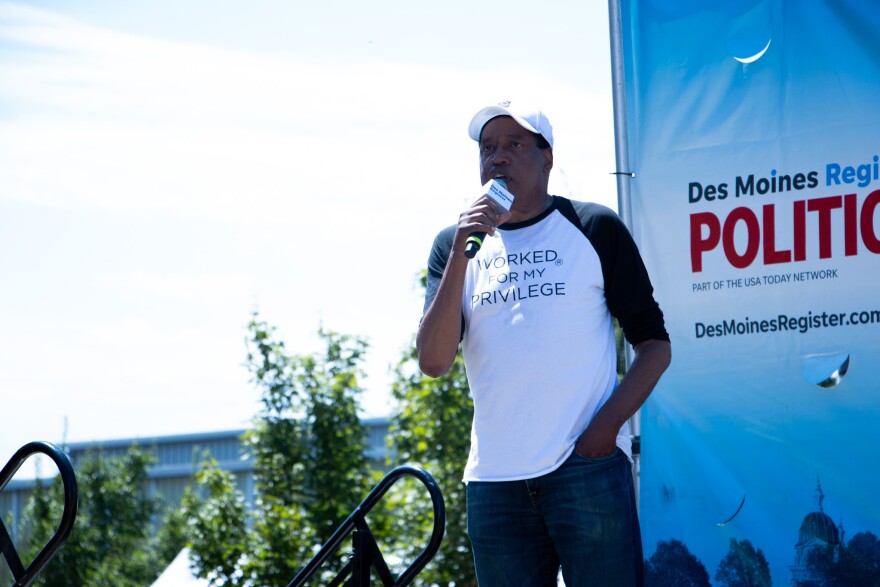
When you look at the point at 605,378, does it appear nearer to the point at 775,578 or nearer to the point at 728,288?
the point at 728,288

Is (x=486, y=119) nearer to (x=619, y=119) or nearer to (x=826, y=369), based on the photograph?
(x=619, y=119)

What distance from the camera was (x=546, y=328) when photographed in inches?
110

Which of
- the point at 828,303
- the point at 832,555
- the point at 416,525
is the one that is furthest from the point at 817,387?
the point at 416,525

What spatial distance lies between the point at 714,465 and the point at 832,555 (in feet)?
1.56

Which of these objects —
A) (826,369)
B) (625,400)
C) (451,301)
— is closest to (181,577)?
(826,369)

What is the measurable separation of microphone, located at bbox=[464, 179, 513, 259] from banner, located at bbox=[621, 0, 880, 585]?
109cm

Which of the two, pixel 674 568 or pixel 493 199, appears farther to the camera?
pixel 674 568

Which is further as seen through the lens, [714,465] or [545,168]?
[714,465]

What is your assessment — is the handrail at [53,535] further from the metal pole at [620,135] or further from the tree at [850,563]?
the tree at [850,563]

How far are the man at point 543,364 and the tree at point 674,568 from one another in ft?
3.28

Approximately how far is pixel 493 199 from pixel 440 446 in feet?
17.9

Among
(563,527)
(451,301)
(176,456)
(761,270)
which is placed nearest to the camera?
(563,527)

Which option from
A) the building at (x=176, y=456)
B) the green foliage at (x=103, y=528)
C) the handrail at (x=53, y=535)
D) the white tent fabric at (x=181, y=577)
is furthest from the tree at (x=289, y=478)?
the building at (x=176, y=456)

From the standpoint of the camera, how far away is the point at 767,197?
3.59m
